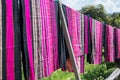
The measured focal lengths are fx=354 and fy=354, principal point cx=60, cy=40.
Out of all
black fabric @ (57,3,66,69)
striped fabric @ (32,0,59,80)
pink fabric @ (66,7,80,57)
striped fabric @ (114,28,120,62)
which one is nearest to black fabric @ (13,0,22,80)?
striped fabric @ (32,0,59,80)

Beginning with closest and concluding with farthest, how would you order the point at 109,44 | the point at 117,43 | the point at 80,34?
1. the point at 80,34
2. the point at 109,44
3. the point at 117,43

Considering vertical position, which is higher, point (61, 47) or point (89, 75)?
point (61, 47)

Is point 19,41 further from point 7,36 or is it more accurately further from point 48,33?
point 48,33

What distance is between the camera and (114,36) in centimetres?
630

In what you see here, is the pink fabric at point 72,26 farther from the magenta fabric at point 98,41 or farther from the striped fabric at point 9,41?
the striped fabric at point 9,41

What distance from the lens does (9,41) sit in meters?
2.70

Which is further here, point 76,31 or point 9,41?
point 76,31

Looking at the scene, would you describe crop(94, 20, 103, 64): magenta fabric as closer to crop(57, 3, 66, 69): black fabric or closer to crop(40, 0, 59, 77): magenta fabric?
crop(57, 3, 66, 69): black fabric

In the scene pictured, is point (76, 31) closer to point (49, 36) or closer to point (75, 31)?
point (75, 31)

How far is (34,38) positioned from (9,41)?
1.38 feet

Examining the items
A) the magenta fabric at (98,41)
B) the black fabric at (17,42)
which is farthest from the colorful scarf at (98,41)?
the black fabric at (17,42)

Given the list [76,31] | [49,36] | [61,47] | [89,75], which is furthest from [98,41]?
[89,75]

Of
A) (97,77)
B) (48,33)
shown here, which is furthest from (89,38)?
(97,77)

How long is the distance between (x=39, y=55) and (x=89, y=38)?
1.95 m
